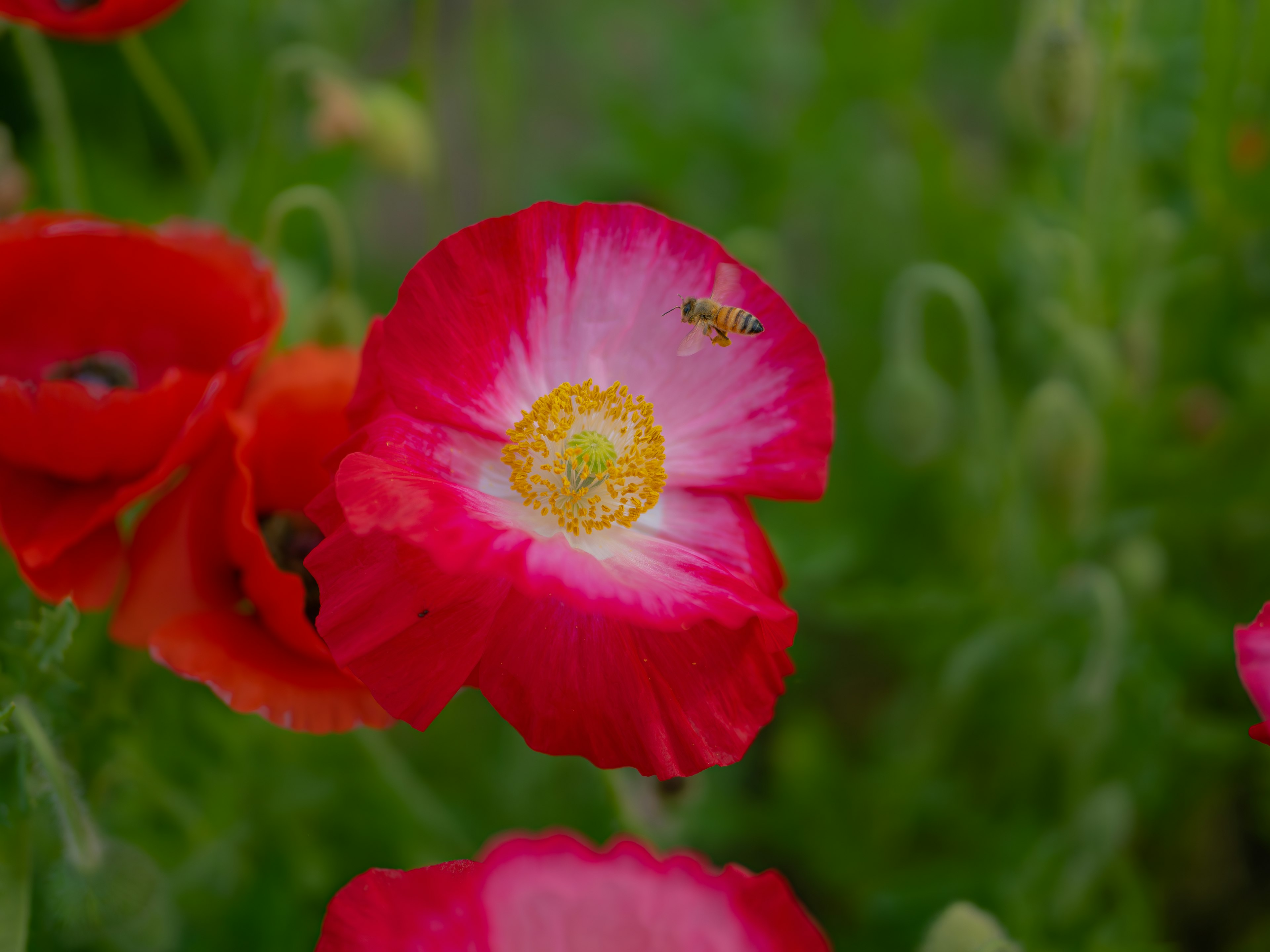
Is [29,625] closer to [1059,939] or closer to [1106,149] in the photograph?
[1059,939]

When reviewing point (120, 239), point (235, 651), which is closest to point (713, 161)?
point (120, 239)

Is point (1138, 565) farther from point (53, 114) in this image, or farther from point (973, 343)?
point (53, 114)

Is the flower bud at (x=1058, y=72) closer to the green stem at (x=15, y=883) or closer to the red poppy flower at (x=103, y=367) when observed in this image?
the red poppy flower at (x=103, y=367)

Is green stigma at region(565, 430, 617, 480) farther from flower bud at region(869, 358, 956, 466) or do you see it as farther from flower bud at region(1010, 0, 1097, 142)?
flower bud at region(1010, 0, 1097, 142)

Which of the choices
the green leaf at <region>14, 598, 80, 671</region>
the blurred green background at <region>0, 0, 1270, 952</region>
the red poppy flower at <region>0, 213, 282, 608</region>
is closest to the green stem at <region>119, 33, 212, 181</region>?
the blurred green background at <region>0, 0, 1270, 952</region>

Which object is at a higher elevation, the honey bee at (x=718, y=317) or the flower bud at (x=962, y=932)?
the honey bee at (x=718, y=317)

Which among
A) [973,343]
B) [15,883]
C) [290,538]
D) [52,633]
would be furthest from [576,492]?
[973,343]

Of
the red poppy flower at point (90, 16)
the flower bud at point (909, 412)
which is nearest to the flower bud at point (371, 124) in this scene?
the red poppy flower at point (90, 16)
